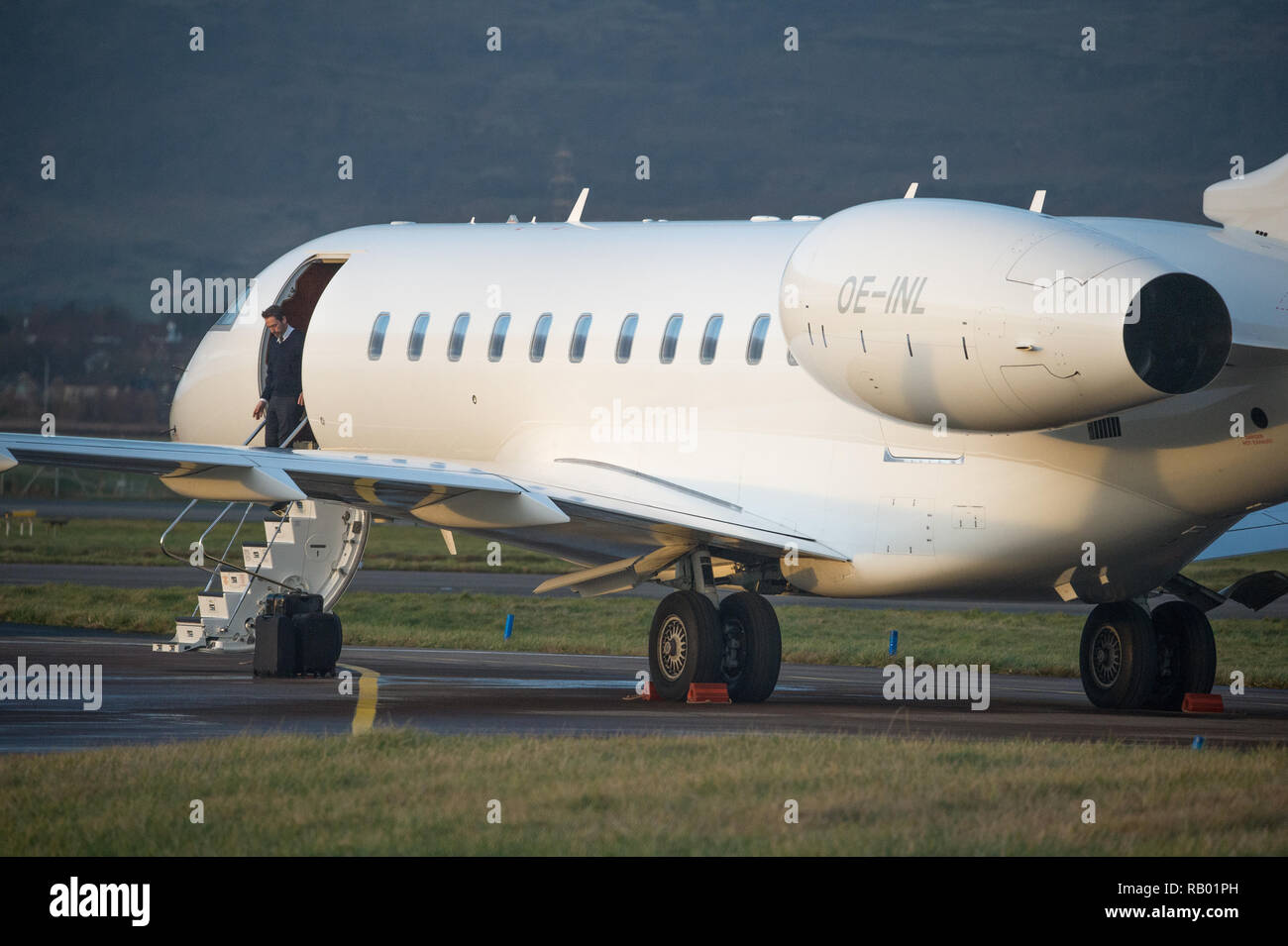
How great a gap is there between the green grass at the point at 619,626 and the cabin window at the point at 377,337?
24.4 feet

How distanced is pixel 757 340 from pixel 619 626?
1577cm

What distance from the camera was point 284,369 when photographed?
27453 millimetres

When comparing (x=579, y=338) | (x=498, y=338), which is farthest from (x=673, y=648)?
(x=498, y=338)

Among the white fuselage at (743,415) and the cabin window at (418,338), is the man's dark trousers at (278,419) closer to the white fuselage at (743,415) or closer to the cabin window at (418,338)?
the white fuselage at (743,415)

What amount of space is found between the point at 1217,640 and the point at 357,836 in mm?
24044

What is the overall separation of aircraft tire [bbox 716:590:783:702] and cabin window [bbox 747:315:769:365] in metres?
2.57

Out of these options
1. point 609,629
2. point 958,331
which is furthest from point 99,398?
point 958,331

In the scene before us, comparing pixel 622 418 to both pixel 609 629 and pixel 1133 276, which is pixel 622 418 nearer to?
pixel 1133 276

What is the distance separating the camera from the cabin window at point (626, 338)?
2347cm

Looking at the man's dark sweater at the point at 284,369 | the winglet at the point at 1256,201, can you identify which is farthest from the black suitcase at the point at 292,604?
the winglet at the point at 1256,201

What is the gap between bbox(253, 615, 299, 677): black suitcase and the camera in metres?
25.5

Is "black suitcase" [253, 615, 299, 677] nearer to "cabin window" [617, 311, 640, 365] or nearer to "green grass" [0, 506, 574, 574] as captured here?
"cabin window" [617, 311, 640, 365]

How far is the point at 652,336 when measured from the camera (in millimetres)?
23125

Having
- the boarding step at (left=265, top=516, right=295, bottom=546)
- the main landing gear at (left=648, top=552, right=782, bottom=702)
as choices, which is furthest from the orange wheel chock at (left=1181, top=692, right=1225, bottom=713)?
the boarding step at (left=265, top=516, right=295, bottom=546)
